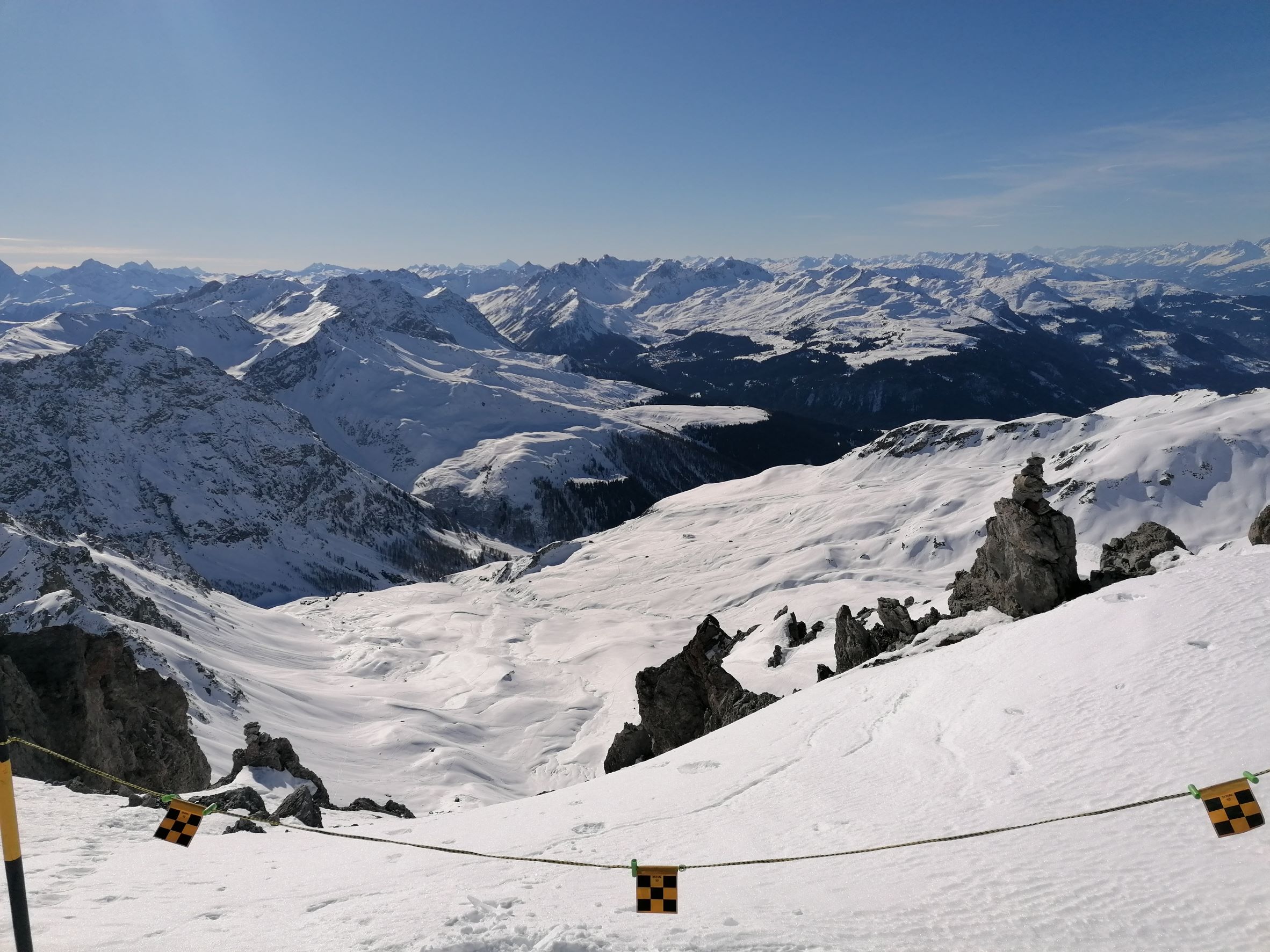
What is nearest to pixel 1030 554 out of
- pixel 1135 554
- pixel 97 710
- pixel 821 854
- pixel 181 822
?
pixel 1135 554

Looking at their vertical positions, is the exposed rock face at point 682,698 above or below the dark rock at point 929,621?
below

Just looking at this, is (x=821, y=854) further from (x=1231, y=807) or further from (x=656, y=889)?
(x=1231, y=807)

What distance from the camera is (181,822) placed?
1252cm

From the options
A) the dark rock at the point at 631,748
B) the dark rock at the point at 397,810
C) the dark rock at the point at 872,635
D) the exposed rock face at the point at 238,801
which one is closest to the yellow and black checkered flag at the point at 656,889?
the exposed rock face at the point at 238,801

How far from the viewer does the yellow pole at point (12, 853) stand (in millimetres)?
8070

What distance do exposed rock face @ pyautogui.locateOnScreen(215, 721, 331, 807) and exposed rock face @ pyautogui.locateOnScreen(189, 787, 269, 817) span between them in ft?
26.1

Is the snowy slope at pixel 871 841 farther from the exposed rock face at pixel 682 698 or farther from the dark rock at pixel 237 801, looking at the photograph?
the exposed rock face at pixel 682 698

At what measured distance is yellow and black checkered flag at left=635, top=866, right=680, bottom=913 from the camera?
10500 mm

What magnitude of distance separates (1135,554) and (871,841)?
24.2m

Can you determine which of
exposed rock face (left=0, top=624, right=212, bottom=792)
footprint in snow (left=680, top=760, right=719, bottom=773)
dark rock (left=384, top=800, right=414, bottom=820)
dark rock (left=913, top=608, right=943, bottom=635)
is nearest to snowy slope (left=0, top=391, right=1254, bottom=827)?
dark rock (left=913, top=608, right=943, bottom=635)

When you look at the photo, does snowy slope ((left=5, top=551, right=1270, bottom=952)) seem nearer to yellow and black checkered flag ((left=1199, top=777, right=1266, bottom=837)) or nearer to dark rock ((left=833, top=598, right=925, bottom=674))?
yellow and black checkered flag ((left=1199, top=777, right=1266, bottom=837))

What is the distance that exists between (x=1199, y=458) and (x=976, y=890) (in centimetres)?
12572

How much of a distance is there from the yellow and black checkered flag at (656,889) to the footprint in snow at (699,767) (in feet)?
40.0

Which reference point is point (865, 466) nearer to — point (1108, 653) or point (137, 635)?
point (137, 635)
